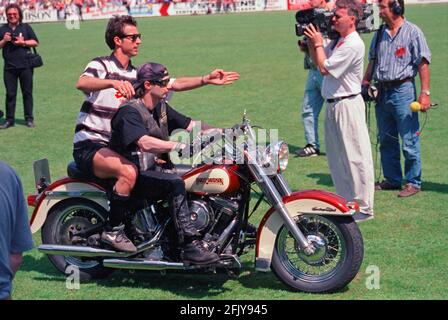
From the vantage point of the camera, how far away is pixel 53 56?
89.0ft

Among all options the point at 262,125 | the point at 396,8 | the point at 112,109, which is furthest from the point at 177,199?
the point at 262,125

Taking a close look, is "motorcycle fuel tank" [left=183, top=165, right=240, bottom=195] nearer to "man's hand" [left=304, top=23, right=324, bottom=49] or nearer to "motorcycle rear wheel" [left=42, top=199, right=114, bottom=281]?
"motorcycle rear wheel" [left=42, top=199, right=114, bottom=281]

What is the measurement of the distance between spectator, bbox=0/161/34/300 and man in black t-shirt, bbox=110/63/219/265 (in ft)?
6.18

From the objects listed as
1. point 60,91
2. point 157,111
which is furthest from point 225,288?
point 60,91

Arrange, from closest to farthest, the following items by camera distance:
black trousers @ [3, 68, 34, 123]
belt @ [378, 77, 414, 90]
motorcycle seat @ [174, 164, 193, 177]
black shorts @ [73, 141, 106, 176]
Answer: motorcycle seat @ [174, 164, 193, 177], black shorts @ [73, 141, 106, 176], belt @ [378, 77, 414, 90], black trousers @ [3, 68, 34, 123]

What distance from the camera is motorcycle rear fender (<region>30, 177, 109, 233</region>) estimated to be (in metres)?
6.74

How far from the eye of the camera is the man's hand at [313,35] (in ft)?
24.8

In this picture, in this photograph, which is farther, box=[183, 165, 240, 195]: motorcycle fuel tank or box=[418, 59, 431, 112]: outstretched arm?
box=[418, 59, 431, 112]: outstretched arm

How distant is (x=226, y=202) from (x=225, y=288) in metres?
0.73

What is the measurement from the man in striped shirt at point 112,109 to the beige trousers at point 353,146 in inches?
65.5

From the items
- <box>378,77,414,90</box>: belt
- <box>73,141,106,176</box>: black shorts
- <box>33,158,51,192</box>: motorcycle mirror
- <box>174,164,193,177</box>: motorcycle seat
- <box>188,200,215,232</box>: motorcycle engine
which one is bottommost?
<box>188,200,215,232</box>: motorcycle engine

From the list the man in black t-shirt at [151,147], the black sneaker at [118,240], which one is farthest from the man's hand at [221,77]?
the black sneaker at [118,240]

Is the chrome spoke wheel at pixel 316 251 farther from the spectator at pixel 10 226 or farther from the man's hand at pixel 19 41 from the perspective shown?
the man's hand at pixel 19 41

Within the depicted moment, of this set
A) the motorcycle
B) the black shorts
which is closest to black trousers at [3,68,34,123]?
the black shorts
